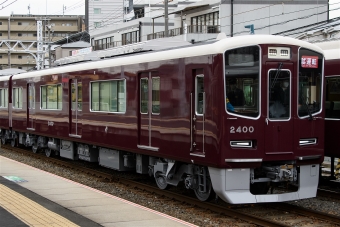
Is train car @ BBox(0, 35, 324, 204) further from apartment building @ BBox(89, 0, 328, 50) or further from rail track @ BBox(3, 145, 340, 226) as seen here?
apartment building @ BBox(89, 0, 328, 50)

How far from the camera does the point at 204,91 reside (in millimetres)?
9898

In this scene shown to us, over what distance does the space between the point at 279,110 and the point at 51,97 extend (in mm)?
9968

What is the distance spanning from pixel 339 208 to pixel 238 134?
9.54ft

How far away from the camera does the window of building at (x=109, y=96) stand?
13156 millimetres

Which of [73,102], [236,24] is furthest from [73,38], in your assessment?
[73,102]

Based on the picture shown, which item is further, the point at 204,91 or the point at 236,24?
the point at 236,24

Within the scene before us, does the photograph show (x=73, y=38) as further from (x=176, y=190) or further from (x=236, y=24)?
(x=176, y=190)

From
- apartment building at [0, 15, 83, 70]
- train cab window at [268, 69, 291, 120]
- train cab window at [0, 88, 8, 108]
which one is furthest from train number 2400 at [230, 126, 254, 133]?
apartment building at [0, 15, 83, 70]

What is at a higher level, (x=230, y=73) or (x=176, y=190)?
(x=230, y=73)

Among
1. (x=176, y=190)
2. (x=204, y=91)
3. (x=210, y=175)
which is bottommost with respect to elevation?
(x=176, y=190)

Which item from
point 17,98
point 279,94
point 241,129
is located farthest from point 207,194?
point 17,98

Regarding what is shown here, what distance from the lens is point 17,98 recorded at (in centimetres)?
2206

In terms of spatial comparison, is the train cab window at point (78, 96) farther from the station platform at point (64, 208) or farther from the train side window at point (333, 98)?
the train side window at point (333, 98)

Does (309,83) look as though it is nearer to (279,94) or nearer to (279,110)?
(279,94)
